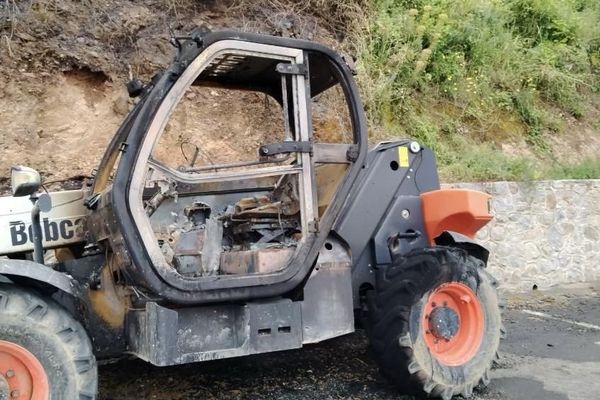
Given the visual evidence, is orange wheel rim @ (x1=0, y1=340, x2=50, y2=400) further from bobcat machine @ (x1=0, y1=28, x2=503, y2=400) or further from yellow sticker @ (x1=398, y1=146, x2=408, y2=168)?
yellow sticker @ (x1=398, y1=146, x2=408, y2=168)

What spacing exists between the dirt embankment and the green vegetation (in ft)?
10.7

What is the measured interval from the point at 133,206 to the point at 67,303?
771 mm

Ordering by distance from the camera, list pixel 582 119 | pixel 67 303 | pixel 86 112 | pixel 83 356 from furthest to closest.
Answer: pixel 582 119, pixel 86 112, pixel 67 303, pixel 83 356

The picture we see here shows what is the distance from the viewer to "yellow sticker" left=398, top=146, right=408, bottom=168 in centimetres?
516

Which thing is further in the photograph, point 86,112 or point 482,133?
point 482,133

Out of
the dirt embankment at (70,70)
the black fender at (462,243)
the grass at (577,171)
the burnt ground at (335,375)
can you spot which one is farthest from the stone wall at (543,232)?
the dirt embankment at (70,70)

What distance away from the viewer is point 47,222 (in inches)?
180

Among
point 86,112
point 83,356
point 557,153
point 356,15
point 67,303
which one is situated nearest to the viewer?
point 83,356

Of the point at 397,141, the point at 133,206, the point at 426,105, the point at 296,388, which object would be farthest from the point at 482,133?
the point at 133,206

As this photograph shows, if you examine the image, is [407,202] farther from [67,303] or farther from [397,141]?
[67,303]

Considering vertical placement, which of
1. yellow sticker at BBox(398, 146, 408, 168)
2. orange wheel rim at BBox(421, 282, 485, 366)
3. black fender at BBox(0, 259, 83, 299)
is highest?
yellow sticker at BBox(398, 146, 408, 168)

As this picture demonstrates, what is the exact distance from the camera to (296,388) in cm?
495

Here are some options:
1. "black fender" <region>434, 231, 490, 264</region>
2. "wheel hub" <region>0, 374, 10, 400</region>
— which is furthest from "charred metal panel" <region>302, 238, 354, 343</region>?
"wheel hub" <region>0, 374, 10, 400</region>

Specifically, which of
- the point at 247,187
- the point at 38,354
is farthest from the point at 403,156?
the point at 38,354
